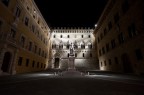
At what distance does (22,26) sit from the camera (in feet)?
59.2

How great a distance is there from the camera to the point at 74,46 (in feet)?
120

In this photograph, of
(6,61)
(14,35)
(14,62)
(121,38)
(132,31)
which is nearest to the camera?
(6,61)

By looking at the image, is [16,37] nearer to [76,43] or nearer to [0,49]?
[0,49]

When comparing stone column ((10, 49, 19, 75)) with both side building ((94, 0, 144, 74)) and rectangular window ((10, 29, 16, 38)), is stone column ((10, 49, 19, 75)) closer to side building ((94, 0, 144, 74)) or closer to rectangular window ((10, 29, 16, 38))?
rectangular window ((10, 29, 16, 38))

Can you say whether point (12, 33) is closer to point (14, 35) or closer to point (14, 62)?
point (14, 35)

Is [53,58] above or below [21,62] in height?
above

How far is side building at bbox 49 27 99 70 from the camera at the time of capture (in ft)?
115

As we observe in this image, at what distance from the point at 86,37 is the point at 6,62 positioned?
97.2ft

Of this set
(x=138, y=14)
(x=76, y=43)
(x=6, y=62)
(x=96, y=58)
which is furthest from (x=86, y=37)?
(x=6, y=62)

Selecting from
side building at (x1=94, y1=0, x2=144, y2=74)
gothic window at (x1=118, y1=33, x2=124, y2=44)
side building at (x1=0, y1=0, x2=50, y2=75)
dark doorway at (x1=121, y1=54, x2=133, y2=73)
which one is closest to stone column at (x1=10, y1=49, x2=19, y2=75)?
side building at (x1=0, y1=0, x2=50, y2=75)

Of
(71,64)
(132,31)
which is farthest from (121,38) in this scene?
(71,64)

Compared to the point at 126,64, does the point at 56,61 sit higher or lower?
higher

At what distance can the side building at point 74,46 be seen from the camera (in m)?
34.9

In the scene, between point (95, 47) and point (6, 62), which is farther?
point (95, 47)
